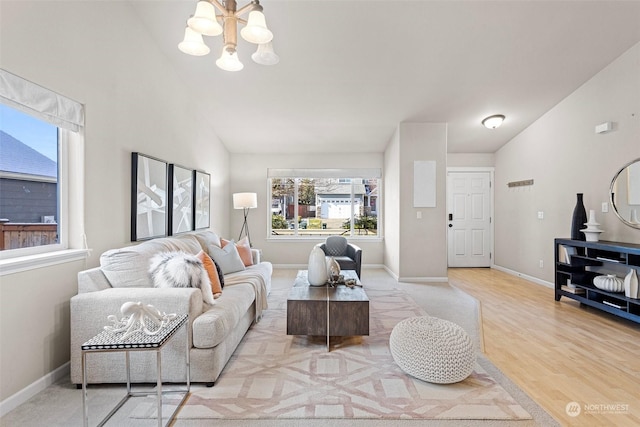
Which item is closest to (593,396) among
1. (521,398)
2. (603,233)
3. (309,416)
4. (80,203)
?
(521,398)

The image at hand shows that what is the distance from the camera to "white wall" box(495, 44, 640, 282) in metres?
3.73

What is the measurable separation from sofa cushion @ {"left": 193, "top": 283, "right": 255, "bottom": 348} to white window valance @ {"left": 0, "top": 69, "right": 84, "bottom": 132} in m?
1.62

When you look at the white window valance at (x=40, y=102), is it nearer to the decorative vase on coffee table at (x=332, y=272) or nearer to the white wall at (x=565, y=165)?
the decorative vase on coffee table at (x=332, y=272)

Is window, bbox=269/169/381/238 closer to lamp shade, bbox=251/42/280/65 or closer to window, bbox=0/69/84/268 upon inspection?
window, bbox=0/69/84/268

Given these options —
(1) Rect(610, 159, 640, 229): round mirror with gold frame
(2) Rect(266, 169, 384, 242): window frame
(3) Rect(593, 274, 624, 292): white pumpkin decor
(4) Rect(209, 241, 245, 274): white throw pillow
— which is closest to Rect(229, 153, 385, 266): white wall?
(2) Rect(266, 169, 384, 242): window frame

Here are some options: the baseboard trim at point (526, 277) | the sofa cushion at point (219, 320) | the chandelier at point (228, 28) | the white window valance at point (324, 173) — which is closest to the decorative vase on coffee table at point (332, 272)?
the sofa cushion at point (219, 320)

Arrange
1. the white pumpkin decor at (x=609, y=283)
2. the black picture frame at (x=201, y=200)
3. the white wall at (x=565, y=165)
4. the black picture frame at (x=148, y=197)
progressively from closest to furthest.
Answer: the black picture frame at (x=148, y=197), the white pumpkin decor at (x=609, y=283), the white wall at (x=565, y=165), the black picture frame at (x=201, y=200)

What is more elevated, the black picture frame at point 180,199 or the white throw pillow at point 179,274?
the black picture frame at point 180,199

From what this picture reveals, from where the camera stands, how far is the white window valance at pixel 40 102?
1.87m

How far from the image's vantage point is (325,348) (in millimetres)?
2695

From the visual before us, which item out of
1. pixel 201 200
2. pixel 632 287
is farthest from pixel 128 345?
pixel 632 287

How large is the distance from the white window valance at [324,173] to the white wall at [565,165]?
232cm

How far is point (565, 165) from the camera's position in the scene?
4570 millimetres

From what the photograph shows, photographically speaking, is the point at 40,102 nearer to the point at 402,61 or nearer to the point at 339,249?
the point at 402,61
